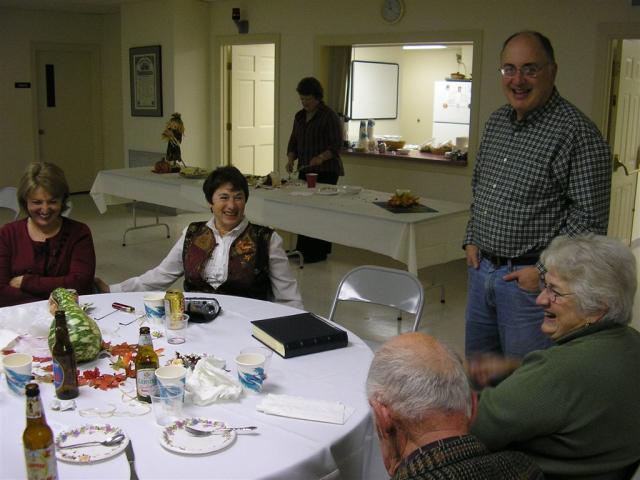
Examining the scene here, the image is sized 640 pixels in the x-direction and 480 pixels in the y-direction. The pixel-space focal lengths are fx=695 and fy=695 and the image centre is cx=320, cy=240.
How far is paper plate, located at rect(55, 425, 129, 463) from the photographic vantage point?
153 cm

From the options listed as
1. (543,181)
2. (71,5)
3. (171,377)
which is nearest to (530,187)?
(543,181)

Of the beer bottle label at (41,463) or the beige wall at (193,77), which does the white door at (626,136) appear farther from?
the beer bottle label at (41,463)

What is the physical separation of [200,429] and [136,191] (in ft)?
15.1

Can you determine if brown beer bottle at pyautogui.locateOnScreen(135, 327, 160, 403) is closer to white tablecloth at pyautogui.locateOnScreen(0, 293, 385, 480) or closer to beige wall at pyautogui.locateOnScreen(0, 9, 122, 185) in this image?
white tablecloth at pyautogui.locateOnScreen(0, 293, 385, 480)

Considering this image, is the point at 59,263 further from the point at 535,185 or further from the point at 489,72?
the point at 489,72

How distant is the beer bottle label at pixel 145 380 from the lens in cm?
176

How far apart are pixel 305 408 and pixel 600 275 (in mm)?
797

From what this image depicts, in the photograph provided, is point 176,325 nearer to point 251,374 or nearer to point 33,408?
point 251,374

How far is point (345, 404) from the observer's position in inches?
72.1

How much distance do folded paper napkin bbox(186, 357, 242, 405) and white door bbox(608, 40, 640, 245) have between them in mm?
4693

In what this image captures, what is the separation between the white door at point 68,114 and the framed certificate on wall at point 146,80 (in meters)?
1.57

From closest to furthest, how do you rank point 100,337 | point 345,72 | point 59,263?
point 100,337 → point 59,263 → point 345,72

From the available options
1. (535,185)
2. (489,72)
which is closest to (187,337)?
(535,185)

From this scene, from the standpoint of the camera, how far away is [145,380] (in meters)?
1.77
